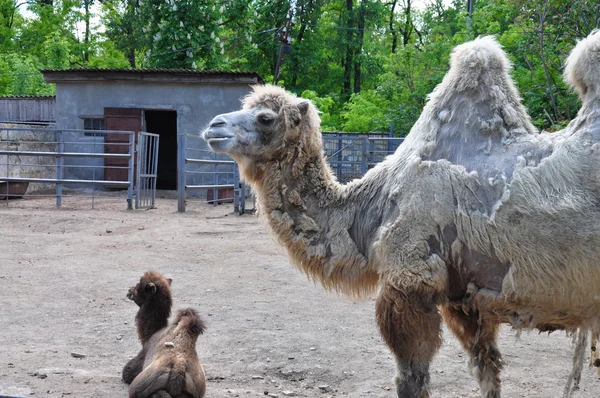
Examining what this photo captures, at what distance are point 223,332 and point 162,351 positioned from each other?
149 cm

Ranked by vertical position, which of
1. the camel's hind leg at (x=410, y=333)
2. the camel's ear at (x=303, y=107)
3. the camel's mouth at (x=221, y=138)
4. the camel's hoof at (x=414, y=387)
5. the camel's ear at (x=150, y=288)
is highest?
the camel's ear at (x=303, y=107)

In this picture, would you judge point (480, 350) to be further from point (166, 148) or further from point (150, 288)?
point (166, 148)

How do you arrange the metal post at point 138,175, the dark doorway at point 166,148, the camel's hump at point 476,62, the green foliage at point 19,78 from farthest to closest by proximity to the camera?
the green foliage at point 19,78 → the dark doorway at point 166,148 → the metal post at point 138,175 → the camel's hump at point 476,62

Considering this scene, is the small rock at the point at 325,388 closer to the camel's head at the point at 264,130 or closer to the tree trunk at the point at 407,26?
the camel's head at the point at 264,130

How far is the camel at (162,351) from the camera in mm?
4559

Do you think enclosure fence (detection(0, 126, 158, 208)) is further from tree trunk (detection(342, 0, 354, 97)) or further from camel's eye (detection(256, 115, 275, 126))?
→ tree trunk (detection(342, 0, 354, 97))

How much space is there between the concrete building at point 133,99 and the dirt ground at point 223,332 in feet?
32.9

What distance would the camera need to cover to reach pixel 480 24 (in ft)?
82.9

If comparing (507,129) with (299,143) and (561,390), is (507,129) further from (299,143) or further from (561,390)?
(561,390)

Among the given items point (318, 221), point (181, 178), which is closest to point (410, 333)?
point (318, 221)

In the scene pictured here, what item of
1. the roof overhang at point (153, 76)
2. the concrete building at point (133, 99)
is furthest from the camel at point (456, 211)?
the concrete building at point (133, 99)

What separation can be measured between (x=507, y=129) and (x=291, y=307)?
3496mm

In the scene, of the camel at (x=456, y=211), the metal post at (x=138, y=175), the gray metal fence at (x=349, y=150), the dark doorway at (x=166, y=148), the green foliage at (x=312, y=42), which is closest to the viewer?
the camel at (x=456, y=211)

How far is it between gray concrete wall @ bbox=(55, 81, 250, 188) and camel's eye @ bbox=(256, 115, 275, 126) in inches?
626
